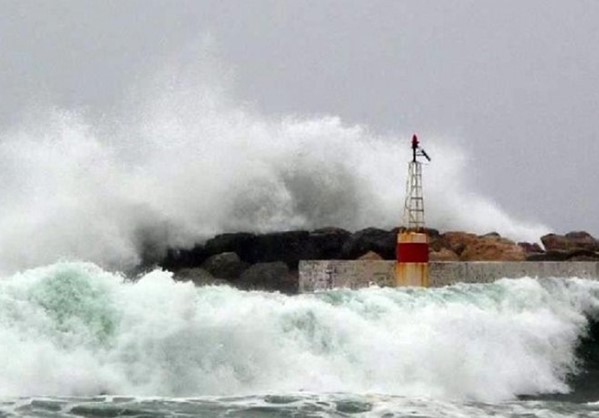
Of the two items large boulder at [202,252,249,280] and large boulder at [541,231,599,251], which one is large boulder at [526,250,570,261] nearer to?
large boulder at [541,231,599,251]

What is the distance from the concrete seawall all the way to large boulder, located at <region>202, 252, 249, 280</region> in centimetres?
248

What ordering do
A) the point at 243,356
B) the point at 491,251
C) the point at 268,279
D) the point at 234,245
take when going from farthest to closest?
the point at 234,245
the point at 491,251
the point at 268,279
the point at 243,356

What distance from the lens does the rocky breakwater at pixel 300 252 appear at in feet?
48.2

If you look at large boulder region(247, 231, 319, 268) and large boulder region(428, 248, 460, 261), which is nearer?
large boulder region(428, 248, 460, 261)

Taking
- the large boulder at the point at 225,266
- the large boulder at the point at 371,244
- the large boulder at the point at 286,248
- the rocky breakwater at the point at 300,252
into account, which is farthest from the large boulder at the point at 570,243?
the large boulder at the point at 225,266

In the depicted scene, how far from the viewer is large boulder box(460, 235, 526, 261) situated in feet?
47.7

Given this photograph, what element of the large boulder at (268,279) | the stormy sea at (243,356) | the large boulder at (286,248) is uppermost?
the large boulder at (286,248)

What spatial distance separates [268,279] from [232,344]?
6.97 meters

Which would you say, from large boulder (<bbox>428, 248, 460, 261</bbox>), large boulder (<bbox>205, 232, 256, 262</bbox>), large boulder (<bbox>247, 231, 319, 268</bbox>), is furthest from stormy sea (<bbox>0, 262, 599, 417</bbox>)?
large boulder (<bbox>205, 232, 256, 262</bbox>)

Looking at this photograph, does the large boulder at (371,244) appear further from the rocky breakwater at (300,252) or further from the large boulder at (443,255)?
the large boulder at (443,255)

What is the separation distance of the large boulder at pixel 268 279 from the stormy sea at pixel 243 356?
4.84 m

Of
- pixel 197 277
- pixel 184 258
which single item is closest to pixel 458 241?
pixel 197 277

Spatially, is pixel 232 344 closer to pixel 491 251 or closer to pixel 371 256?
pixel 371 256

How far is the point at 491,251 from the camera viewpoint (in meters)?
14.9
